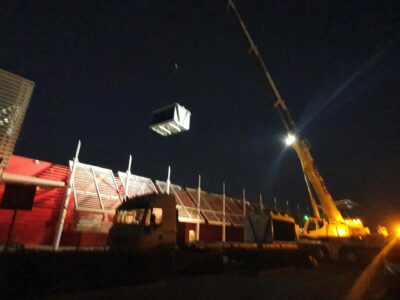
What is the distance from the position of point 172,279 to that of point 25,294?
5.23 meters

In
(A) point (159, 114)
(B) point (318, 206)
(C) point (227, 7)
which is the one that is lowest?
(B) point (318, 206)

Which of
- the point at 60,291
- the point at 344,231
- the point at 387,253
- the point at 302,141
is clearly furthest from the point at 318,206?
the point at 60,291

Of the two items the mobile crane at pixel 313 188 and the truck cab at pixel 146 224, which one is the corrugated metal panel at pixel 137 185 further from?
the mobile crane at pixel 313 188

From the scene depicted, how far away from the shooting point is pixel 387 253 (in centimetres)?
962

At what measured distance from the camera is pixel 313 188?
21.2 metres

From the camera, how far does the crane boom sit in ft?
66.4

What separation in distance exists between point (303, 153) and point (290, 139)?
1.65 meters

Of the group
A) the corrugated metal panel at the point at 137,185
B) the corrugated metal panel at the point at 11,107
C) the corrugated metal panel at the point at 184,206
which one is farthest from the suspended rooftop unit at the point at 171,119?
the corrugated metal panel at the point at 184,206

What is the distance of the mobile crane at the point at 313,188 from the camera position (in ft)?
64.0

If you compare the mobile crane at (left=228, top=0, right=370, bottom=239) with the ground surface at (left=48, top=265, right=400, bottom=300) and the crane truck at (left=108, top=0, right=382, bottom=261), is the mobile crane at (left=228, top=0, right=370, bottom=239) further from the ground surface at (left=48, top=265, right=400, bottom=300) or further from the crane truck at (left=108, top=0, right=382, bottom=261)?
the ground surface at (left=48, top=265, right=400, bottom=300)

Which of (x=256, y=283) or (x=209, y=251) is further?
(x=209, y=251)

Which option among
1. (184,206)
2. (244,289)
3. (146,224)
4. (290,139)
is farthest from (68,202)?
(290,139)

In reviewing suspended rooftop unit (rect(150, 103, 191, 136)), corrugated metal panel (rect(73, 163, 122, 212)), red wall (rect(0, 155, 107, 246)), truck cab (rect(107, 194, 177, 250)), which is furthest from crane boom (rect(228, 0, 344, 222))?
red wall (rect(0, 155, 107, 246))

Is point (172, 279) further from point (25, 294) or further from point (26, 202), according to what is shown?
point (26, 202)
